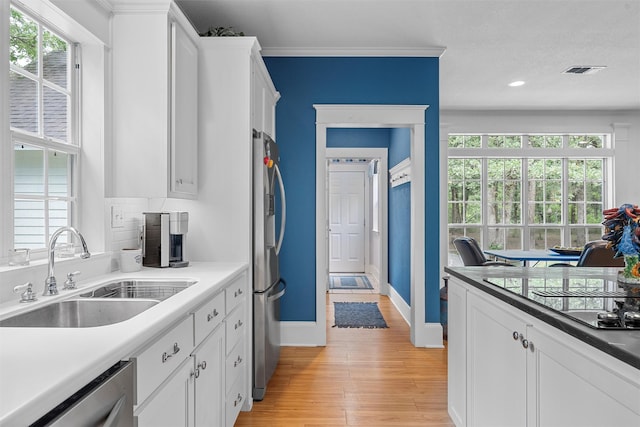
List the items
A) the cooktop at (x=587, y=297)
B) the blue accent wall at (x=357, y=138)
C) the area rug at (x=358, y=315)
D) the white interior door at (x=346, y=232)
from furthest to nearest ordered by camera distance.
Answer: the white interior door at (x=346, y=232) → the blue accent wall at (x=357, y=138) → the area rug at (x=358, y=315) → the cooktop at (x=587, y=297)

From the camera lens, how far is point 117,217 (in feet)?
7.68

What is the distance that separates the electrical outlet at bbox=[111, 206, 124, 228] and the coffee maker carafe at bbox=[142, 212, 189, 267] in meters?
0.13

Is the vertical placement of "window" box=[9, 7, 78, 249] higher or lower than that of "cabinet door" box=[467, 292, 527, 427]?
higher

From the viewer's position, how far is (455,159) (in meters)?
6.28

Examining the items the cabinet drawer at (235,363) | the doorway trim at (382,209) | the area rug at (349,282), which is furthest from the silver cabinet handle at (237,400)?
the area rug at (349,282)

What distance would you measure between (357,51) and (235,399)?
3054 mm

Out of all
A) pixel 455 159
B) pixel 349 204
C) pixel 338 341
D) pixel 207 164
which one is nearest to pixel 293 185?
pixel 207 164

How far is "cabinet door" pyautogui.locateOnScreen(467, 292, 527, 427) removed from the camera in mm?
1532

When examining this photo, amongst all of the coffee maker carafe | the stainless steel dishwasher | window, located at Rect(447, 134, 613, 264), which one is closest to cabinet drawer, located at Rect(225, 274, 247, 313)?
the coffee maker carafe

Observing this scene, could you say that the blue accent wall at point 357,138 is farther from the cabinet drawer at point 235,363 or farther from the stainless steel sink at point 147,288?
the stainless steel sink at point 147,288

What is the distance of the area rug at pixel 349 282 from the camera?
21.8ft

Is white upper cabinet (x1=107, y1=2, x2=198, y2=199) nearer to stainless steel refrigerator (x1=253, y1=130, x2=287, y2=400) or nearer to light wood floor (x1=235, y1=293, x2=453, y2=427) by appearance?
stainless steel refrigerator (x1=253, y1=130, x2=287, y2=400)

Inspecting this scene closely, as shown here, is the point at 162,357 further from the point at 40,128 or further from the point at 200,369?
the point at 40,128

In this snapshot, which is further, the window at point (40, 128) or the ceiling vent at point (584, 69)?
the ceiling vent at point (584, 69)
